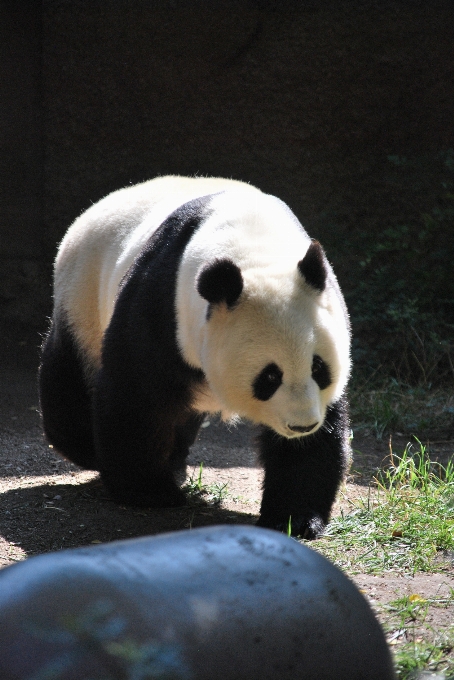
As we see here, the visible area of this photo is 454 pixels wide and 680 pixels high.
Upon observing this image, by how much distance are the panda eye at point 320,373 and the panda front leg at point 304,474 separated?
416 mm

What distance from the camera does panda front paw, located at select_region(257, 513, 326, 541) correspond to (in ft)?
13.7

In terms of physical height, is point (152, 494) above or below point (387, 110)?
below

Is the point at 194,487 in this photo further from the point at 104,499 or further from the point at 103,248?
the point at 103,248

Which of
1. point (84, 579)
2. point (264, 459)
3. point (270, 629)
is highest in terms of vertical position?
point (84, 579)

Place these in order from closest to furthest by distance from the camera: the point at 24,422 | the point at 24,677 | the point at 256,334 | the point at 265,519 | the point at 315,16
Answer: the point at 24,677, the point at 256,334, the point at 265,519, the point at 24,422, the point at 315,16

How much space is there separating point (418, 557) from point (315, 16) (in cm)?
589

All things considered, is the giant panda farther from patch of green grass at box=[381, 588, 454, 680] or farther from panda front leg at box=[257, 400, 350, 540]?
patch of green grass at box=[381, 588, 454, 680]

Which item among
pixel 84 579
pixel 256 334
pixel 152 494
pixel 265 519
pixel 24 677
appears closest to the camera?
pixel 24 677

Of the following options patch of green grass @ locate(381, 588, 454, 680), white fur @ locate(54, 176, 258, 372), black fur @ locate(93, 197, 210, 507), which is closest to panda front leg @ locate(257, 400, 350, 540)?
black fur @ locate(93, 197, 210, 507)

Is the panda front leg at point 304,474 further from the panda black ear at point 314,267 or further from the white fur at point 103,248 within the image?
the white fur at point 103,248

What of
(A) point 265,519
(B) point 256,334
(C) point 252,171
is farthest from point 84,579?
(C) point 252,171

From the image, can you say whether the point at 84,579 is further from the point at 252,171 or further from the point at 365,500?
the point at 252,171

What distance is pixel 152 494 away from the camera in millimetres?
4723

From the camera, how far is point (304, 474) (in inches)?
168
